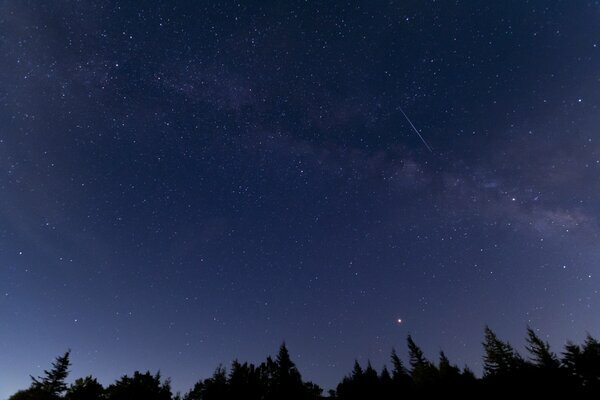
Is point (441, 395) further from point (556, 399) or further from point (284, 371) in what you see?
point (284, 371)

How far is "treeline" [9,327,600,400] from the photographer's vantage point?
91.1 ft

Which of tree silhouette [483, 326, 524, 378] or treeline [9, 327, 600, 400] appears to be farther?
tree silhouette [483, 326, 524, 378]

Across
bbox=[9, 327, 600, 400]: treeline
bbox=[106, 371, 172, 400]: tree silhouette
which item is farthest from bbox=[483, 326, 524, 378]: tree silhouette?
bbox=[106, 371, 172, 400]: tree silhouette

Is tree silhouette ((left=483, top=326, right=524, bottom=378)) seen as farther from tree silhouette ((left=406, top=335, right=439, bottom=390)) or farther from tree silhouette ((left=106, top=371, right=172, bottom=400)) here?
tree silhouette ((left=106, top=371, right=172, bottom=400))

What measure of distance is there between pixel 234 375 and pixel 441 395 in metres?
22.8

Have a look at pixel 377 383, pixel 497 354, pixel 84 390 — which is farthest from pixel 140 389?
pixel 497 354

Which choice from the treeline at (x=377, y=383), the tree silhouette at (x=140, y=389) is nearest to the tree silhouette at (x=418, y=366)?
the treeline at (x=377, y=383)

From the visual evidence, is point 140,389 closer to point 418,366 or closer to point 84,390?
point 84,390

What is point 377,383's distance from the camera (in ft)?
148

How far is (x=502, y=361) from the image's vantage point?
44906mm

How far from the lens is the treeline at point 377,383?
27.8 meters

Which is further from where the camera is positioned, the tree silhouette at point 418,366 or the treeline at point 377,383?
the tree silhouette at point 418,366

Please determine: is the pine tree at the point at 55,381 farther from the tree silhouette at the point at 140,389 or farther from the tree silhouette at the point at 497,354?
the tree silhouette at the point at 497,354

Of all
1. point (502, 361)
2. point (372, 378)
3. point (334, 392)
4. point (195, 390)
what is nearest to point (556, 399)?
point (502, 361)
